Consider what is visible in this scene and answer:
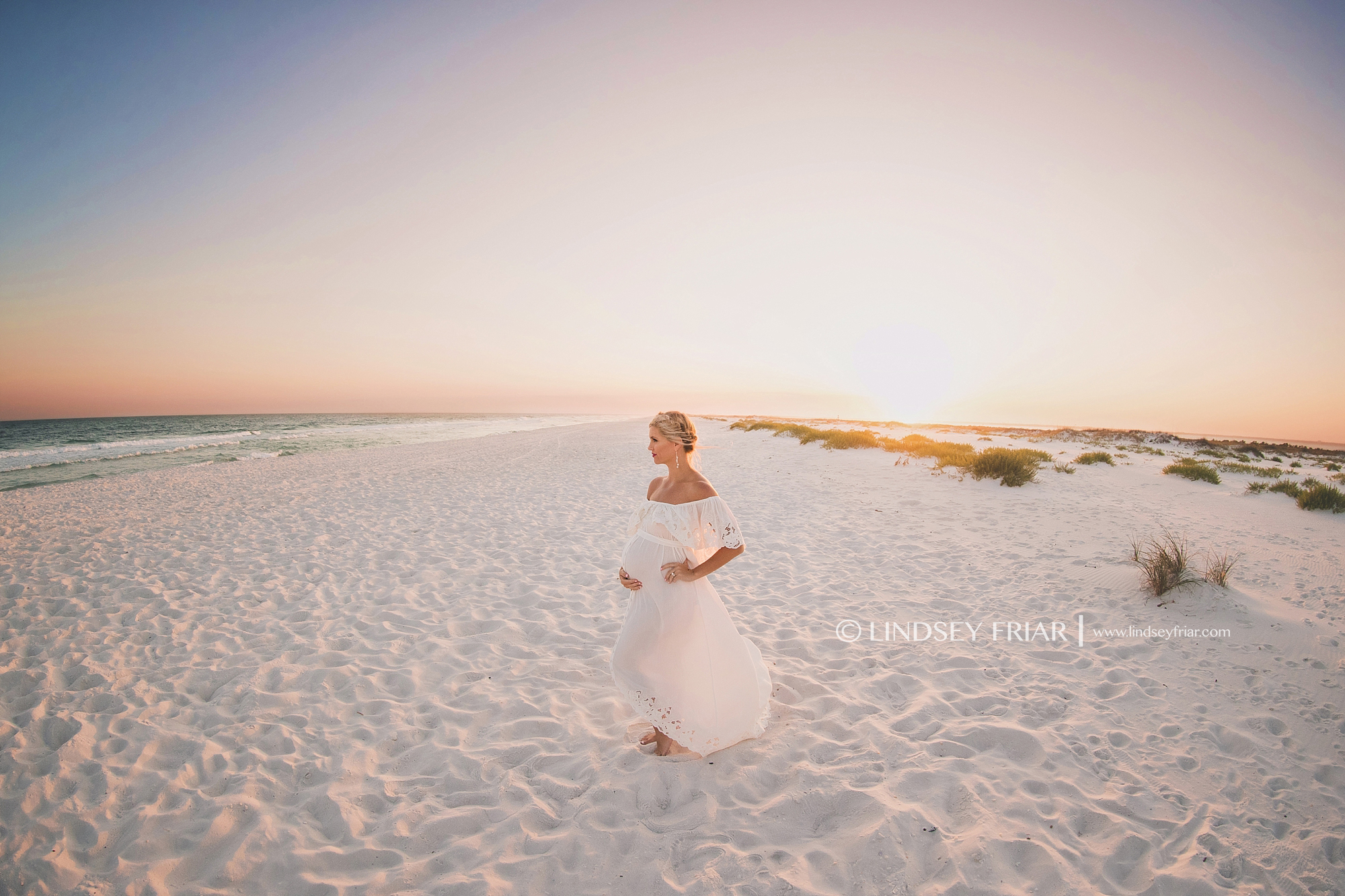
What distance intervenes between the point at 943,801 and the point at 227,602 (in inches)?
288

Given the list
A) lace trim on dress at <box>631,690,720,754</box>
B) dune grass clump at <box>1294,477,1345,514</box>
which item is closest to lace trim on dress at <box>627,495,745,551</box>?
lace trim on dress at <box>631,690,720,754</box>

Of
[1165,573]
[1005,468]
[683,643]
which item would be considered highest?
[1005,468]

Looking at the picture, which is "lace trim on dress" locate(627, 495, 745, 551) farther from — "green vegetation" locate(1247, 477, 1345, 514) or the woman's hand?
"green vegetation" locate(1247, 477, 1345, 514)

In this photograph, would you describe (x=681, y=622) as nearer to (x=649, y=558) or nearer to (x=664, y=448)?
(x=649, y=558)

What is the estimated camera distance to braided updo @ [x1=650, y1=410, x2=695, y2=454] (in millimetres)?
3021

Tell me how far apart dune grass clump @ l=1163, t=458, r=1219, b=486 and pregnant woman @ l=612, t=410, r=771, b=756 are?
15.1m

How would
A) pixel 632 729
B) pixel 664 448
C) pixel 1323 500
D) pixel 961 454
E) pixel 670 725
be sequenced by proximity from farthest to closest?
pixel 961 454 → pixel 1323 500 → pixel 632 729 → pixel 670 725 → pixel 664 448

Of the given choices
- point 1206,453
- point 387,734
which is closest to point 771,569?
point 387,734

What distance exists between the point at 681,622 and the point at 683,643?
15cm

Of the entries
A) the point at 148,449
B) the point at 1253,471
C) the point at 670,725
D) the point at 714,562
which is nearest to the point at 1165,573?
the point at 714,562

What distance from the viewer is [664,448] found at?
3021mm

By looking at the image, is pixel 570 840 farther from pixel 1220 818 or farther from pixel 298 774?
pixel 1220 818

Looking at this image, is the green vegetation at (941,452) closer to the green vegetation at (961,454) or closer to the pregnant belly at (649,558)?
the green vegetation at (961,454)

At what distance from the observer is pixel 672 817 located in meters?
2.72
